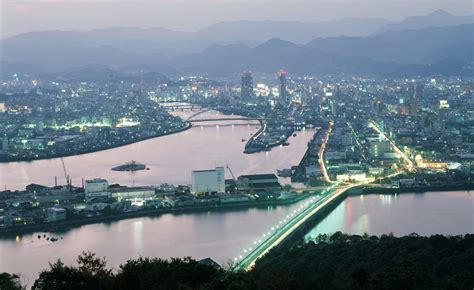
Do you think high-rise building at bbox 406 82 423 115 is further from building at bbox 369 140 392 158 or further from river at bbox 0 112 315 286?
building at bbox 369 140 392 158

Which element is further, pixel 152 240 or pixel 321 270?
pixel 152 240

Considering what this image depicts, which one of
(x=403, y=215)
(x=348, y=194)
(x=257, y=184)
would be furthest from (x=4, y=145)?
(x=403, y=215)

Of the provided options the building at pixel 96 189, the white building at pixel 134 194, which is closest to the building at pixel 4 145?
the building at pixel 96 189

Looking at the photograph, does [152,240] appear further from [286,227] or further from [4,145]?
[4,145]

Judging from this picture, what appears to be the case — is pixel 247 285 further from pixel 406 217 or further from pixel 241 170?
pixel 241 170

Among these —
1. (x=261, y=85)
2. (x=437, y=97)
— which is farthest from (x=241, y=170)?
(x=261, y=85)

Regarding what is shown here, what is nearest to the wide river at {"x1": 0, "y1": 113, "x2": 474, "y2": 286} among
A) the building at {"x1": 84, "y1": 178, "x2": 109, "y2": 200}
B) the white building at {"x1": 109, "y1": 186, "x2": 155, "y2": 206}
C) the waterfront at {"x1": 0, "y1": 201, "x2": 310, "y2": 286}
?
the waterfront at {"x1": 0, "y1": 201, "x2": 310, "y2": 286}
